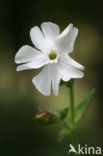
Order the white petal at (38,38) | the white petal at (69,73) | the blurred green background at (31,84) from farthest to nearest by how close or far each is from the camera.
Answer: the blurred green background at (31,84) → the white petal at (38,38) → the white petal at (69,73)

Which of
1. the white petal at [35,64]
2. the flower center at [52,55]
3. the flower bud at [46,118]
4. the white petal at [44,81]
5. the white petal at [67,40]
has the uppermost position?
the white petal at [67,40]

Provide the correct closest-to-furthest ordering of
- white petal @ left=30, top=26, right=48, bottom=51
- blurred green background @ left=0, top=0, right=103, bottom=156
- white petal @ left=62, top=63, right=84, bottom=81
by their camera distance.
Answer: white petal @ left=62, top=63, right=84, bottom=81 → white petal @ left=30, top=26, right=48, bottom=51 → blurred green background @ left=0, top=0, right=103, bottom=156

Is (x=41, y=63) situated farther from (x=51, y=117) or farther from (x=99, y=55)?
(x=99, y=55)

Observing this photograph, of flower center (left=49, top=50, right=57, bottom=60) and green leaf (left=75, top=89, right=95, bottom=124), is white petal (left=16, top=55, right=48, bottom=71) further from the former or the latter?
green leaf (left=75, top=89, right=95, bottom=124)

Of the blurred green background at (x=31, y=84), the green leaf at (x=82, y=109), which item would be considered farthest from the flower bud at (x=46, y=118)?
the blurred green background at (x=31, y=84)

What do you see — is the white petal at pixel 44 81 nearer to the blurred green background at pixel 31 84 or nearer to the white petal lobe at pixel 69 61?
the white petal lobe at pixel 69 61

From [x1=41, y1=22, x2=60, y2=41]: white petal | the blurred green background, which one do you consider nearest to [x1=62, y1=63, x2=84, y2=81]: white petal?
[x1=41, y1=22, x2=60, y2=41]: white petal

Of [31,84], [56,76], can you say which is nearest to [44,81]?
[56,76]
